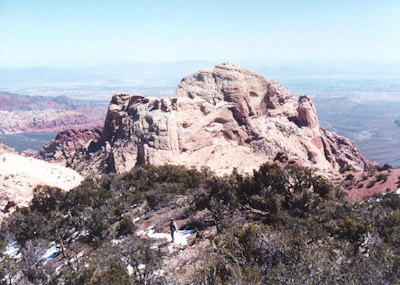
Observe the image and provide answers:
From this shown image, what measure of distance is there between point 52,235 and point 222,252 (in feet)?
37.0

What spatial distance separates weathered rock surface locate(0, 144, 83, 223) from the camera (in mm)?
25594

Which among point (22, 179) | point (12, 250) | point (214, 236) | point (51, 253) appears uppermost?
point (214, 236)

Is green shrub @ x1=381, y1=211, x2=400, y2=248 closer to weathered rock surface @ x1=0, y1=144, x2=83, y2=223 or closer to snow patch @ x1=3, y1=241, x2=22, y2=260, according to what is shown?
snow patch @ x1=3, y1=241, x2=22, y2=260

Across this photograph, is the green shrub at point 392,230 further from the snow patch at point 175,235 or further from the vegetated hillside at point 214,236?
the snow patch at point 175,235

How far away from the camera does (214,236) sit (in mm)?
13039

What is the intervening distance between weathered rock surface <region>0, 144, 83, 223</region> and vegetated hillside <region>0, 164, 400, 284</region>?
8.70ft

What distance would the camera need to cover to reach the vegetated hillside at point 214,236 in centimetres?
989

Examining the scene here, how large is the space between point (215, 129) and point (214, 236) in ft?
97.8

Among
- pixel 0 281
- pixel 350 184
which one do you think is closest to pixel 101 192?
pixel 0 281

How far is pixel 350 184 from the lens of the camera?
3064cm

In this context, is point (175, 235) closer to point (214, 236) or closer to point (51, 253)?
point (214, 236)

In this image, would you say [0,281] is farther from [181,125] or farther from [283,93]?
[283,93]

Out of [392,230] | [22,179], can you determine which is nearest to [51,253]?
[22,179]

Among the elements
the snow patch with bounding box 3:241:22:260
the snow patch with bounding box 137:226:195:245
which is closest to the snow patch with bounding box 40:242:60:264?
the snow patch with bounding box 3:241:22:260
